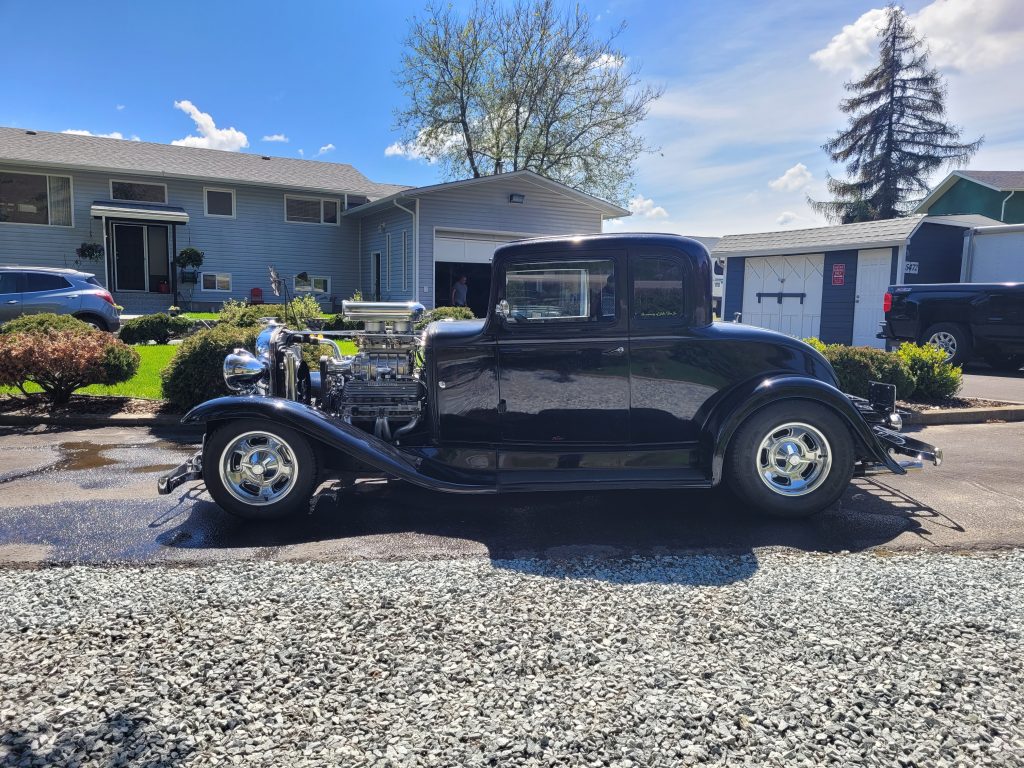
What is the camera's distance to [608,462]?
195 inches

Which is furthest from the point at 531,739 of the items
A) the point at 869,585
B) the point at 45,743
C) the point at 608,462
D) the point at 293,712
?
the point at 608,462

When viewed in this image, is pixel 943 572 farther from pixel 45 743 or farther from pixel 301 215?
pixel 301 215

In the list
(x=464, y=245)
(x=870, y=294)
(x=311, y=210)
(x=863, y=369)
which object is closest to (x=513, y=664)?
(x=863, y=369)

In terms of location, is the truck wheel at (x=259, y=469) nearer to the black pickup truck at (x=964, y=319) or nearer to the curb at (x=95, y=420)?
the curb at (x=95, y=420)

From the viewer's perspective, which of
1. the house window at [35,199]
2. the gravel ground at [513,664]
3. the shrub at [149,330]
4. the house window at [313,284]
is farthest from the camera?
the house window at [313,284]

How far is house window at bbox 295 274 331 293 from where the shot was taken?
2383cm

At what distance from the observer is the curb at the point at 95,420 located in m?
8.25

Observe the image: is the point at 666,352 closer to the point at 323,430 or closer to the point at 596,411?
the point at 596,411

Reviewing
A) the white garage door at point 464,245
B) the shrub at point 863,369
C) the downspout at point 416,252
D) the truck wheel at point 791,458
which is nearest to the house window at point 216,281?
the downspout at point 416,252

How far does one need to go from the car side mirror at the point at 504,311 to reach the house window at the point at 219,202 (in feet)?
68.7

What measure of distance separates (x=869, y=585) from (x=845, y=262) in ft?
54.6

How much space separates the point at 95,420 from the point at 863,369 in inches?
356

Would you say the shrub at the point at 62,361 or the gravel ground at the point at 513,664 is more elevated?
the shrub at the point at 62,361

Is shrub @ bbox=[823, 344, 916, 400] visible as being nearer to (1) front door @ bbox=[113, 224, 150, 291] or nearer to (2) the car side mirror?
(2) the car side mirror
